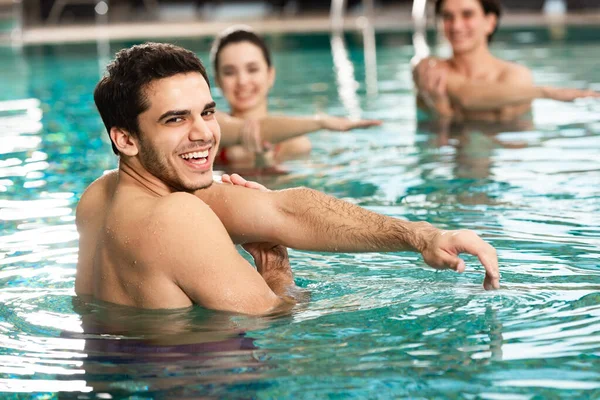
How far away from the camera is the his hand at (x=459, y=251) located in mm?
3010

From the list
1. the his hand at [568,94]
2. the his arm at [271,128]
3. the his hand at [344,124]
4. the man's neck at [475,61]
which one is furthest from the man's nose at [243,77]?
the his hand at [568,94]

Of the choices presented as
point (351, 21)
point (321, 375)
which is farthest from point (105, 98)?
point (351, 21)

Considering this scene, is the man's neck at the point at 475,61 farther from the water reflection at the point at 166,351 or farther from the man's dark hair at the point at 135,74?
the water reflection at the point at 166,351

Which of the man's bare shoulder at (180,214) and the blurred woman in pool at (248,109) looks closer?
the man's bare shoulder at (180,214)

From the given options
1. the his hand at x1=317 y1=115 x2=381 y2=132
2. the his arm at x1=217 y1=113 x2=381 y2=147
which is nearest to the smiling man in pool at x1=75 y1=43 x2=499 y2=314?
the his hand at x1=317 y1=115 x2=381 y2=132

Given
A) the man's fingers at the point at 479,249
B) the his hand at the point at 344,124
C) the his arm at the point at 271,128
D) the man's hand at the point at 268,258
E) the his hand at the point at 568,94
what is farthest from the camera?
the his hand at the point at 568,94

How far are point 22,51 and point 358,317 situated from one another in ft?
41.8

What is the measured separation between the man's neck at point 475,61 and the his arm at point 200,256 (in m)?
4.96

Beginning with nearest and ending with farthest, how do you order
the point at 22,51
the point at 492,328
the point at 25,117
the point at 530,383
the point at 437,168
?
1. the point at 530,383
2. the point at 492,328
3. the point at 437,168
4. the point at 25,117
5. the point at 22,51

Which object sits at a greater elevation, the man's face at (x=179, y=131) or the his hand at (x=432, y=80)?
the man's face at (x=179, y=131)

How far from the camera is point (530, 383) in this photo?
2789mm

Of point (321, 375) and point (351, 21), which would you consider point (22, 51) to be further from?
point (321, 375)

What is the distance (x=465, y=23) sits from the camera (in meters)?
7.66

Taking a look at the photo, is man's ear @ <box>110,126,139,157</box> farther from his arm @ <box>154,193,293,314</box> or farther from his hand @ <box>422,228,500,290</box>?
his hand @ <box>422,228,500,290</box>
